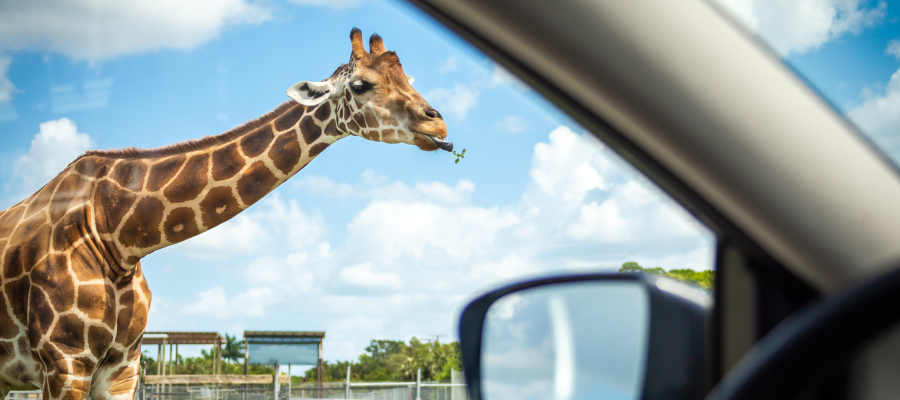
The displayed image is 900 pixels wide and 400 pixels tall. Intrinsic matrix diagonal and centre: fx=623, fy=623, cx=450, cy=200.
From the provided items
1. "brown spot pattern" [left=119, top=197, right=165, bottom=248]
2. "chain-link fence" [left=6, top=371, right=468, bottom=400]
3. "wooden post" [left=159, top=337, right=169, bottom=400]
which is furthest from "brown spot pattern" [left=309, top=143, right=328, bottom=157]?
"wooden post" [left=159, top=337, right=169, bottom=400]

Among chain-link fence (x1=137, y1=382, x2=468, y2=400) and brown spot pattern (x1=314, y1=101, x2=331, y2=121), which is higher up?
brown spot pattern (x1=314, y1=101, x2=331, y2=121)

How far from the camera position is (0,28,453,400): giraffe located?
7.80ft

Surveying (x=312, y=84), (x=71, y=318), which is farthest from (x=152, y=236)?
(x=312, y=84)

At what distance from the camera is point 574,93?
620 mm

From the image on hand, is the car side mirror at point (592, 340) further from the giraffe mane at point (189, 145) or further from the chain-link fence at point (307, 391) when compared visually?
the chain-link fence at point (307, 391)

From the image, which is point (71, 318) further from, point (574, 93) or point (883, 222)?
point (883, 222)

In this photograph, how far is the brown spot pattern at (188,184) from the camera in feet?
8.38

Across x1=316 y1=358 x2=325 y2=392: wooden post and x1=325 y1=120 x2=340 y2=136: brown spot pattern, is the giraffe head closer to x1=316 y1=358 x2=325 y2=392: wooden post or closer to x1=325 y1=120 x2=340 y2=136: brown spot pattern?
x1=325 y1=120 x2=340 y2=136: brown spot pattern

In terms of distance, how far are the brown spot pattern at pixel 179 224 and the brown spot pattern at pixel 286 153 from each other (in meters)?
0.41

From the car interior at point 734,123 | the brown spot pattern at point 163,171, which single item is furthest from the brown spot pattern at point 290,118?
the car interior at point 734,123

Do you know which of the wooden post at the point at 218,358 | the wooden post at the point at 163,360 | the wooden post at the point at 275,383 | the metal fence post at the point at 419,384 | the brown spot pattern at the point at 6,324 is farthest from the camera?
the wooden post at the point at 275,383

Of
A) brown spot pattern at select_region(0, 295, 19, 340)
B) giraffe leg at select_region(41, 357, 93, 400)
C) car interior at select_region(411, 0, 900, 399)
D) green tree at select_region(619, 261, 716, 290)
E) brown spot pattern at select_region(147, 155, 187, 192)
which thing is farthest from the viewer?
brown spot pattern at select_region(147, 155, 187, 192)

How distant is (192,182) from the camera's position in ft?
8.41

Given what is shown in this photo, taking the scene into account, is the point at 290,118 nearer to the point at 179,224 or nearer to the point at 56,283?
the point at 179,224
